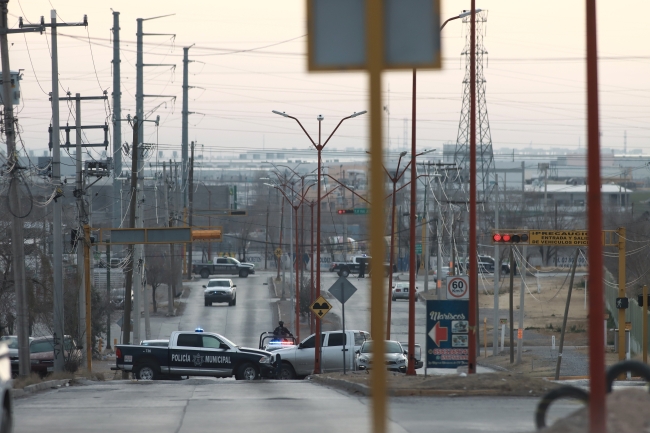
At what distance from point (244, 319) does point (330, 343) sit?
25615mm

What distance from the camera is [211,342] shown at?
2944cm

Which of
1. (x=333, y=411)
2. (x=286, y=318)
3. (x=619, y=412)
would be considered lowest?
(x=286, y=318)

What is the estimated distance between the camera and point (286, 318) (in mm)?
58375

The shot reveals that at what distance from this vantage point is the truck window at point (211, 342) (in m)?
29.4

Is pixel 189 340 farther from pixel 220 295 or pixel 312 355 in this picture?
pixel 220 295

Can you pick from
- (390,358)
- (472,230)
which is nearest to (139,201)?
(390,358)

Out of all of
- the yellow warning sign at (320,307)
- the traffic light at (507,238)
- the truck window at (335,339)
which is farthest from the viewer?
the truck window at (335,339)

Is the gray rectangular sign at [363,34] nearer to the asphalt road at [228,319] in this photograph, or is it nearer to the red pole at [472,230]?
the red pole at [472,230]

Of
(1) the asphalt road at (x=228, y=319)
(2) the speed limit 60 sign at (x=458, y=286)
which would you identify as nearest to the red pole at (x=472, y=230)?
(2) the speed limit 60 sign at (x=458, y=286)

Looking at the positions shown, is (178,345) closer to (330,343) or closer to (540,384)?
(330,343)

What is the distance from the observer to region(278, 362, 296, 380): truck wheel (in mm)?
30875

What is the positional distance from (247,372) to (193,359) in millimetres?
1863

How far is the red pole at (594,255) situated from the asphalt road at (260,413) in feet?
13.3

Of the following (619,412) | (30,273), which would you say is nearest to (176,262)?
(30,273)
